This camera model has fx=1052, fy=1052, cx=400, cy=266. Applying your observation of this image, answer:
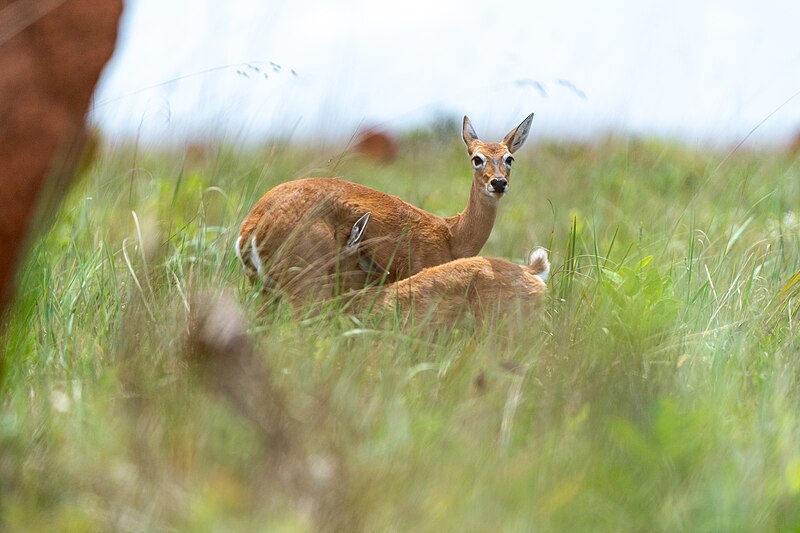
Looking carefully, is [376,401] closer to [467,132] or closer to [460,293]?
[460,293]

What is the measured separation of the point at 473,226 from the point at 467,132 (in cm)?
39

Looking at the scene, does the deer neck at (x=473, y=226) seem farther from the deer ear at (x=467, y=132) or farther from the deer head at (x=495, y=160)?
the deer ear at (x=467, y=132)

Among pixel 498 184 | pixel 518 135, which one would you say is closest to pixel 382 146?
pixel 518 135

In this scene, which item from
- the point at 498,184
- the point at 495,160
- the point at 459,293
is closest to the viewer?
the point at 459,293

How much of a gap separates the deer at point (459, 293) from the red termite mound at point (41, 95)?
128 centimetres

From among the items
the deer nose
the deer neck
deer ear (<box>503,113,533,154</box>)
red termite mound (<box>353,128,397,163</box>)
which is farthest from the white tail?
red termite mound (<box>353,128,397,163</box>)

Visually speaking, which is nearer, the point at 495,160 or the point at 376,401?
the point at 376,401

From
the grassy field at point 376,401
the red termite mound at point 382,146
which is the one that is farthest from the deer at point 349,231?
the red termite mound at point 382,146

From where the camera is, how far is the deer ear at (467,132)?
14.3 ft

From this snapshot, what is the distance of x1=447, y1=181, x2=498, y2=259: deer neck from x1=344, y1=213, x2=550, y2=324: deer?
48 centimetres

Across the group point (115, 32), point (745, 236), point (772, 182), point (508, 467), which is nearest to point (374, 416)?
point (508, 467)

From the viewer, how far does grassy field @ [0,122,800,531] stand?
2.19m

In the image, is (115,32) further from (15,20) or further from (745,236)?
(745,236)

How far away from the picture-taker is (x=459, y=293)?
380cm
